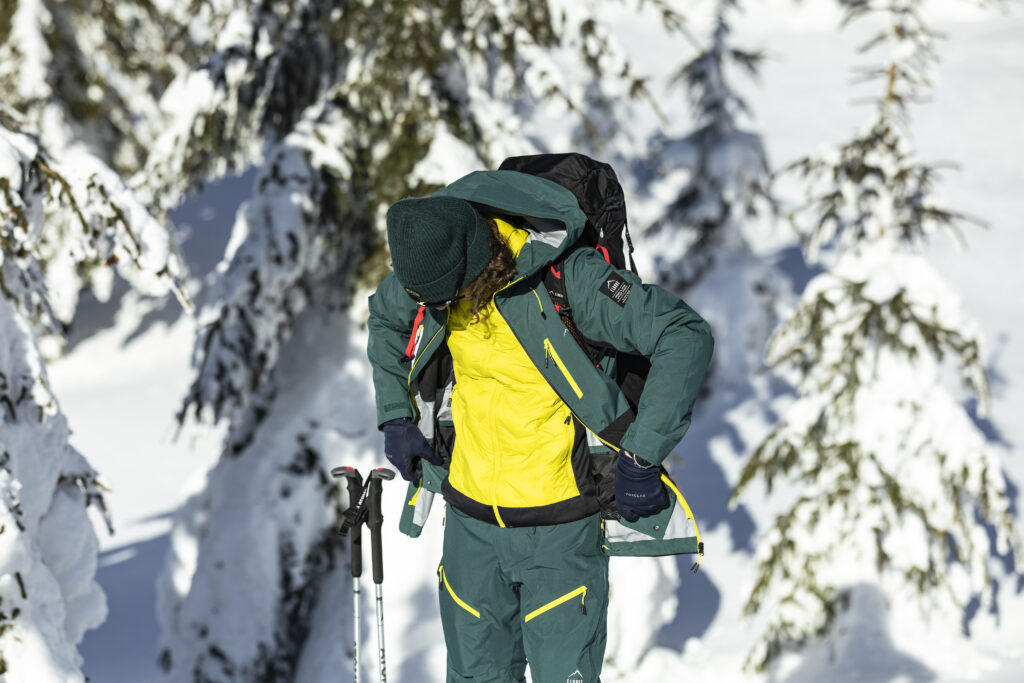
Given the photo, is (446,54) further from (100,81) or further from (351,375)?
(100,81)

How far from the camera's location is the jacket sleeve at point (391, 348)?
3393 millimetres

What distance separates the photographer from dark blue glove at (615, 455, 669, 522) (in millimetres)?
2924

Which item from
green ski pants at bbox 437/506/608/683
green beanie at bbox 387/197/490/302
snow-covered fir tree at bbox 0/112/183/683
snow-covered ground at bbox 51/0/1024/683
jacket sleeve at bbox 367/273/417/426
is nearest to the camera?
green beanie at bbox 387/197/490/302

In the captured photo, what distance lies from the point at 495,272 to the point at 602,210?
0.67 metres

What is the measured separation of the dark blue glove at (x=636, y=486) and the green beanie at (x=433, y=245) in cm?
74

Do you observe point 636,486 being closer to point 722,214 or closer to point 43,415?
point 43,415

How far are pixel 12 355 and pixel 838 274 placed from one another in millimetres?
5204

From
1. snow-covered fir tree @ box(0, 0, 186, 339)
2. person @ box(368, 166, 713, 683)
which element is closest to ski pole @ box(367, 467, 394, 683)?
person @ box(368, 166, 713, 683)

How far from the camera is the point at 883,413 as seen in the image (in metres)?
6.91

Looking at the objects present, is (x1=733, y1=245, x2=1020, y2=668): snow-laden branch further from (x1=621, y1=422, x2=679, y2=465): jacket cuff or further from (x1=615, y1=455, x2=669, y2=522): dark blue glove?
(x1=621, y1=422, x2=679, y2=465): jacket cuff

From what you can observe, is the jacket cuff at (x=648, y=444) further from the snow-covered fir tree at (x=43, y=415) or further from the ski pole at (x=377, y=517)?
the snow-covered fir tree at (x=43, y=415)

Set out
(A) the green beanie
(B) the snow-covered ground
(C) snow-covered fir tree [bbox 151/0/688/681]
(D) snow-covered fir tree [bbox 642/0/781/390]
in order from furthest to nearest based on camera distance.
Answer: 1. (D) snow-covered fir tree [bbox 642/0/781/390]
2. (B) the snow-covered ground
3. (C) snow-covered fir tree [bbox 151/0/688/681]
4. (A) the green beanie

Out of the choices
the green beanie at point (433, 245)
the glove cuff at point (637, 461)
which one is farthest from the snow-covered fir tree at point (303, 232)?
the glove cuff at point (637, 461)

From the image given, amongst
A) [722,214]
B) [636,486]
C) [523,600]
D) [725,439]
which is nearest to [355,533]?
[523,600]
